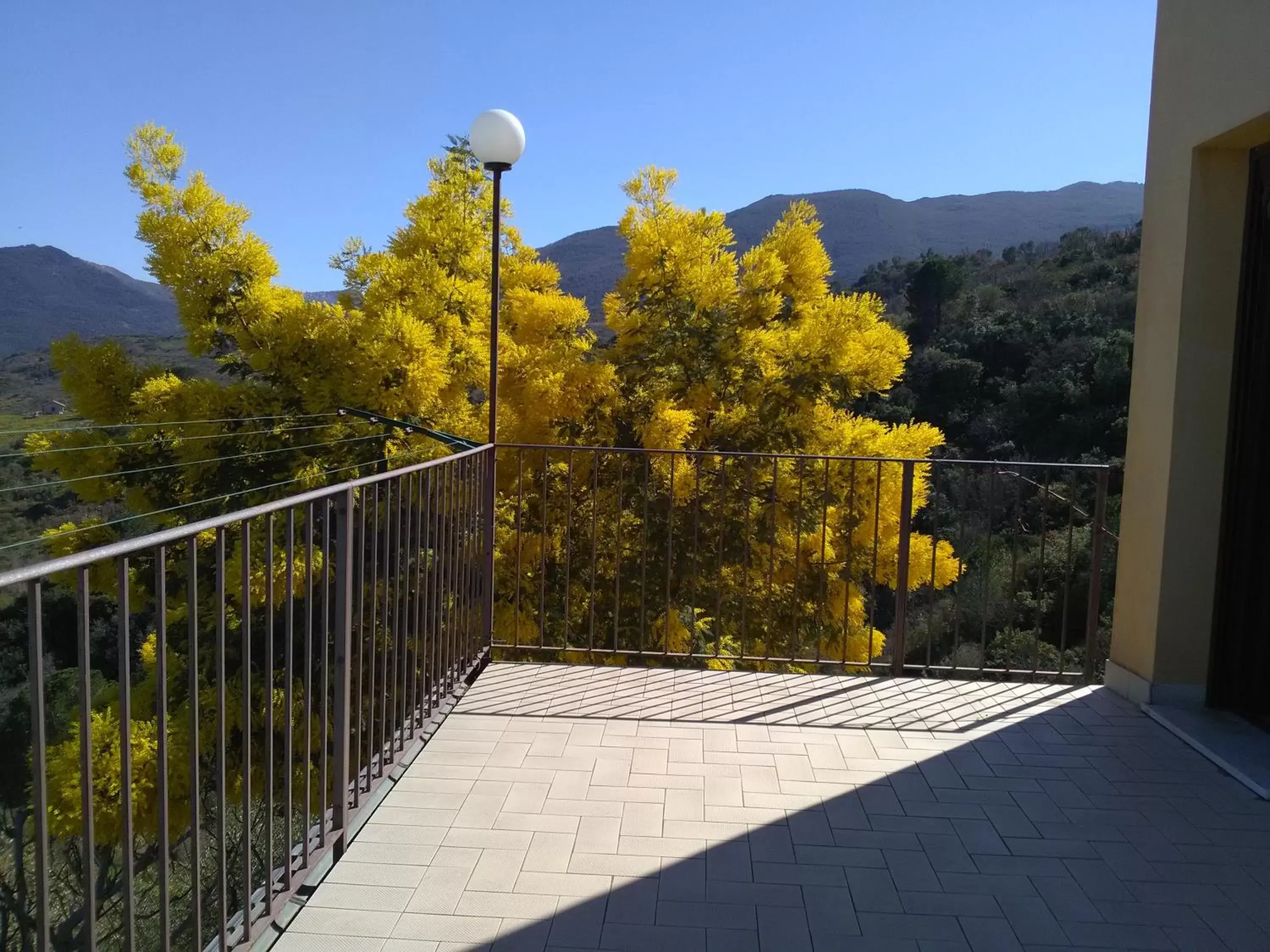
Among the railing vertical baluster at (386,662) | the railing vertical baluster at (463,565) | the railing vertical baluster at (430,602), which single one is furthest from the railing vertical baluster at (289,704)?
the railing vertical baluster at (463,565)

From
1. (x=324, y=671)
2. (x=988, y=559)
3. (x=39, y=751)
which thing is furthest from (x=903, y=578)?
(x=39, y=751)

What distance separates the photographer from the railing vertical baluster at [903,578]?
4043 millimetres

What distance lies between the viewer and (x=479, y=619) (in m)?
4.12

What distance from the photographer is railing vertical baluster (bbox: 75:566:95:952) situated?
4.15 ft

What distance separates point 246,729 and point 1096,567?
Result: 3577mm

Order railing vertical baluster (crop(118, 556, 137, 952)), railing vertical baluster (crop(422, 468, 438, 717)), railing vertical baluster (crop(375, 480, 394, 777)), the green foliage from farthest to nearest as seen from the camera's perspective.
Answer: the green foliage → railing vertical baluster (crop(422, 468, 438, 717)) → railing vertical baluster (crop(375, 480, 394, 777)) → railing vertical baluster (crop(118, 556, 137, 952))

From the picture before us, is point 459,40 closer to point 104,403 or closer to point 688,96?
point 688,96

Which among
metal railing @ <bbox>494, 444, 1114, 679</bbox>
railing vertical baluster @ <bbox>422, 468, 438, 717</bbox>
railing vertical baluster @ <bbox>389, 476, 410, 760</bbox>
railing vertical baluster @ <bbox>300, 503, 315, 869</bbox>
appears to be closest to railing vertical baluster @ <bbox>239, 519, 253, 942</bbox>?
railing vertical baluster @ <bbox>300, 503, 315, 869</bbox>

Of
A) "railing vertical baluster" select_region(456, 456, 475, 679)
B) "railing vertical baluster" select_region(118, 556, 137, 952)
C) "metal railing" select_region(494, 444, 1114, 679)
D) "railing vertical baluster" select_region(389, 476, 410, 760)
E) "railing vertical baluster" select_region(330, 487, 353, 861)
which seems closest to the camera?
"railing vertical baluster" select_region(118, 556, 137, 952)

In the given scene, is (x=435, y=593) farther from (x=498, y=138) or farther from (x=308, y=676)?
(x=498, y=138)

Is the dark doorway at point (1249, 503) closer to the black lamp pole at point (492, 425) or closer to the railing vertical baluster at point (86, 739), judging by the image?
the black lamp pole at point (492, 425)

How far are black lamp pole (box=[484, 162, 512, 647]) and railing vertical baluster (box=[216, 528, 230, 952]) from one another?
2.25 meters

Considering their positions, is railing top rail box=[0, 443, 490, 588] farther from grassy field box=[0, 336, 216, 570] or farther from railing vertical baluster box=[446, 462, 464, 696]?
grassy field box=[0, 336, 216, 570]

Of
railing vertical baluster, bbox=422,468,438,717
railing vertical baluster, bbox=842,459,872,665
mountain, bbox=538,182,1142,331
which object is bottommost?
railing vertical baluster, bbox=842,459,872,665
